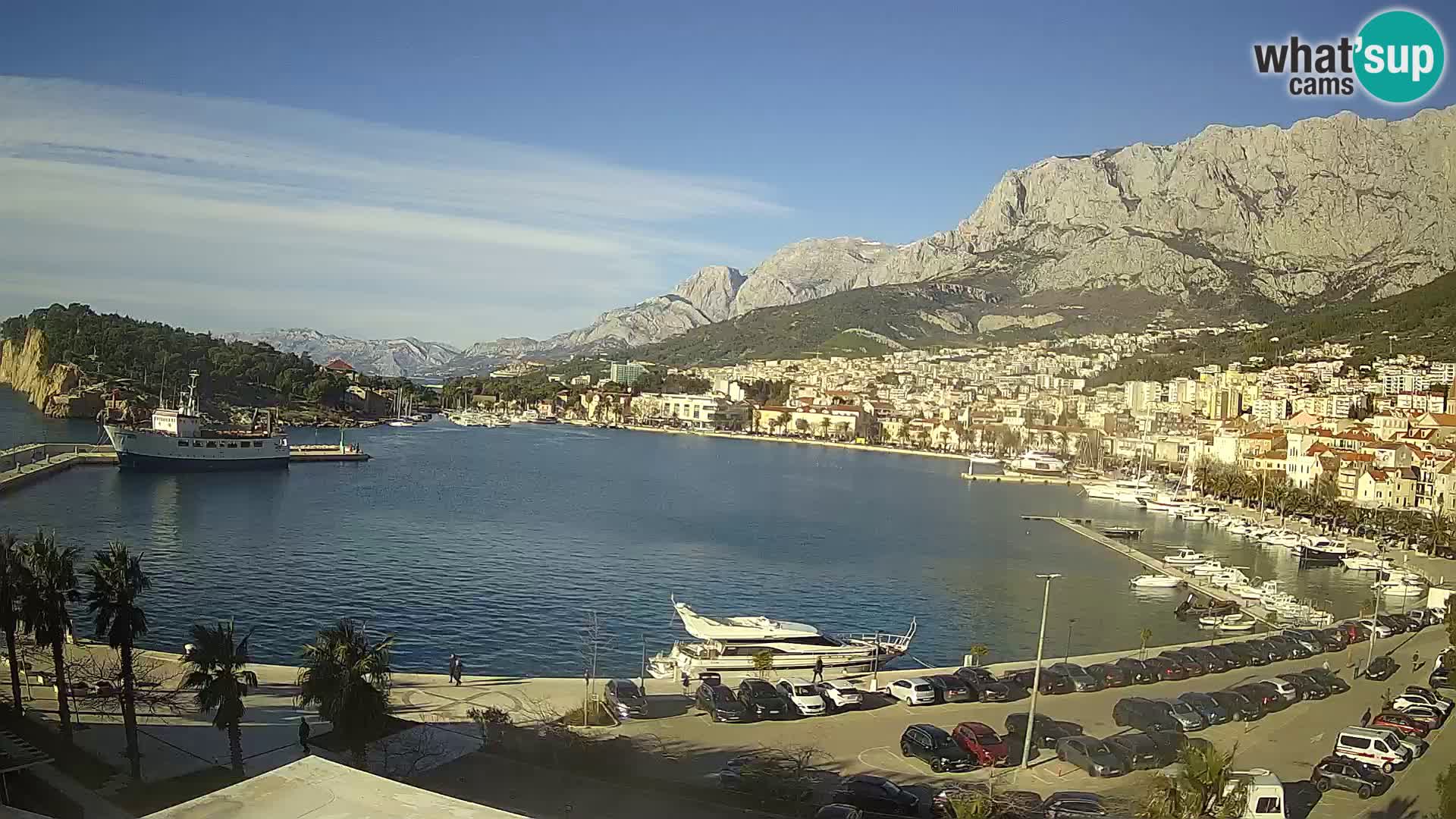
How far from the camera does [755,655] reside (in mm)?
7828

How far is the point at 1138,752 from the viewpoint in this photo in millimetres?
5121

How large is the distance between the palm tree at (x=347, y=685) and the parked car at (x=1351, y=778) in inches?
173

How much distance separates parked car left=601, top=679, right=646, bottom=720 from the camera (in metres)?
5.81

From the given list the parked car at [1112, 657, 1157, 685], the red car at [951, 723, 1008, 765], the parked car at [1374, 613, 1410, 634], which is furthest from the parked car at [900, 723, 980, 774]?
the parked car at [1374, 613, 1410, 634]

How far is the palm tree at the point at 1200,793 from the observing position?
383 centimetres

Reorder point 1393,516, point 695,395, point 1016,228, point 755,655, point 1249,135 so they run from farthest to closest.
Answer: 1. point 695,395
2. point 1016,228
3. point 1249,135
4. point 1393,516
5. point 755,655

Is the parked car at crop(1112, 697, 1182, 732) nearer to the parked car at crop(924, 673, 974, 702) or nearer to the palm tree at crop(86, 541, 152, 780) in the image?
the parked car at crop(924, 673, 974, 702)

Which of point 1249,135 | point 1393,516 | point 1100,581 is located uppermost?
point 1249,135

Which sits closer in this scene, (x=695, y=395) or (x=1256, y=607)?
(x=1256, y=607)

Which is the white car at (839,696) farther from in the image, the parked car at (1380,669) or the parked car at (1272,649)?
the parked car at (1380,669)

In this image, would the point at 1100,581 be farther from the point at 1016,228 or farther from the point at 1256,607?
the point at 1016,228

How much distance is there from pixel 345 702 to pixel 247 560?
750cm

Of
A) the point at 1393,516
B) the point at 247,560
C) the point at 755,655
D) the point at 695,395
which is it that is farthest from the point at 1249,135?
the point at 695,395

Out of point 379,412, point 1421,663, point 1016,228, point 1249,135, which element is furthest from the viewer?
point 379,412
